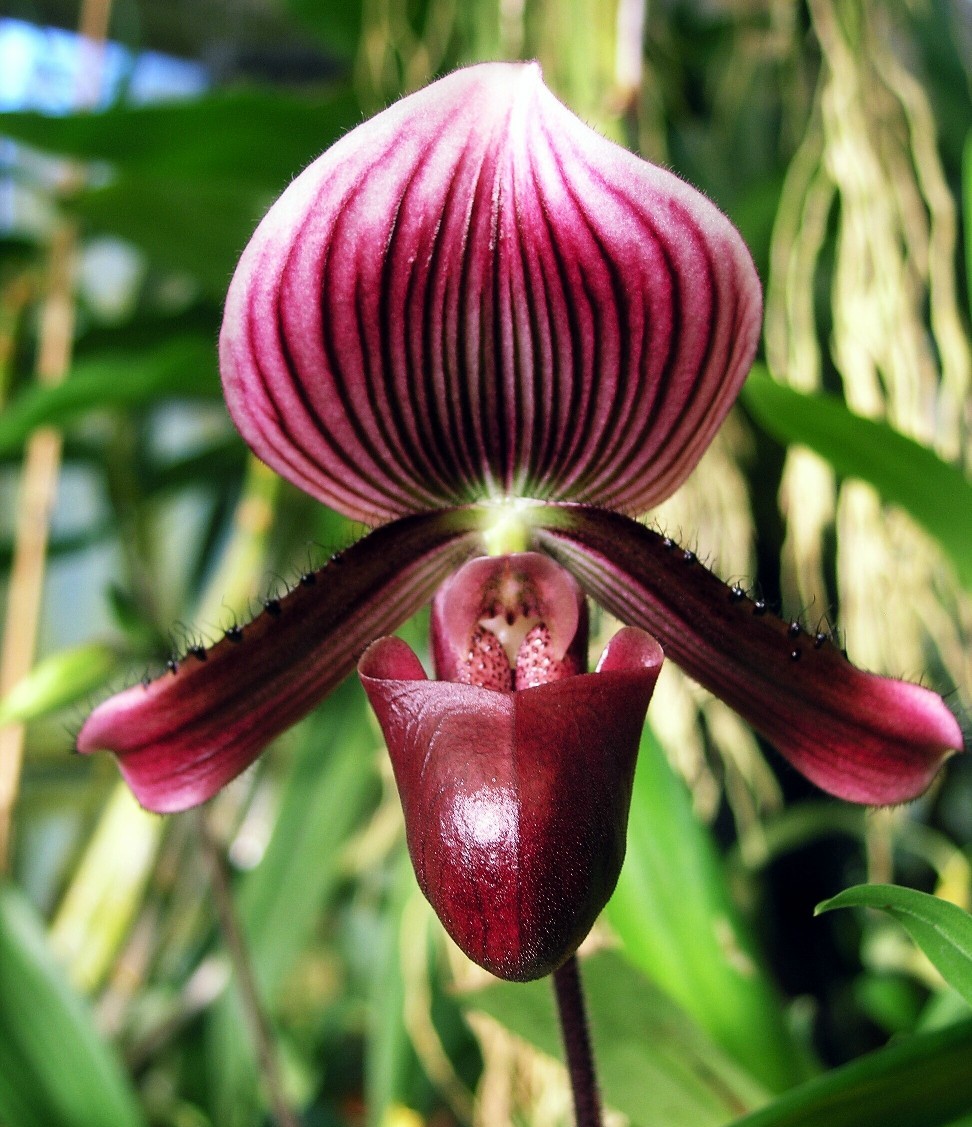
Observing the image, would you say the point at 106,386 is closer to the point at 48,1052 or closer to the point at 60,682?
the point at 60,682

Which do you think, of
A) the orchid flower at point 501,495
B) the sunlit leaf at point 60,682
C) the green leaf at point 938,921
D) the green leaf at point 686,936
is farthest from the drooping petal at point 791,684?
the sunlit leaf at point 60,682

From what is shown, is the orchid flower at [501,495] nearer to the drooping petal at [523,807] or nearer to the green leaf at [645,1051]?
the drooping petal at [523,807]

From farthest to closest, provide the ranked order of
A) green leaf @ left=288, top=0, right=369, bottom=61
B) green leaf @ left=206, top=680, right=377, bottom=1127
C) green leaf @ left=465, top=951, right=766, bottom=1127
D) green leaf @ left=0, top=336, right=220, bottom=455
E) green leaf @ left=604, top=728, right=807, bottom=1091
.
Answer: green leaf @ left=288, top=0, right=369, bottom=61 < green leaf @ left=206, top=680, right=377, bottom=1127 < green leaf @ left=0, top=336, right=220, bottom=455 < green leaf @ left=604, top=728, right=807, bottom=1091 < green leaf @ left=465, top=951, right=766, bottom=1127

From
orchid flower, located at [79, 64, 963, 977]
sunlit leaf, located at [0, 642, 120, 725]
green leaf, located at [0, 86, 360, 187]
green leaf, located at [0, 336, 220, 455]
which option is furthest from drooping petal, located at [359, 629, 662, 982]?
green leaf, located at [0, 86, 360, 187]

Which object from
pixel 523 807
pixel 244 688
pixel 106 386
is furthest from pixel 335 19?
pixel 523 807

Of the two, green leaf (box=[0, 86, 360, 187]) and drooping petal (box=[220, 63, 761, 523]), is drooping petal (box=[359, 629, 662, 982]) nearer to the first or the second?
drooping petal (box=[220, 63, 761, 523])

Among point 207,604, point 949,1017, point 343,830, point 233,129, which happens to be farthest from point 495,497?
point 207,604

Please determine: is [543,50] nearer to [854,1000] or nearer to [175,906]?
[854,1000]

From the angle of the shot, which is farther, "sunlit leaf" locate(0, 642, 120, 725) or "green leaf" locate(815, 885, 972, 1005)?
"sunlit leaf" locate(0, 642, 120, 725)
